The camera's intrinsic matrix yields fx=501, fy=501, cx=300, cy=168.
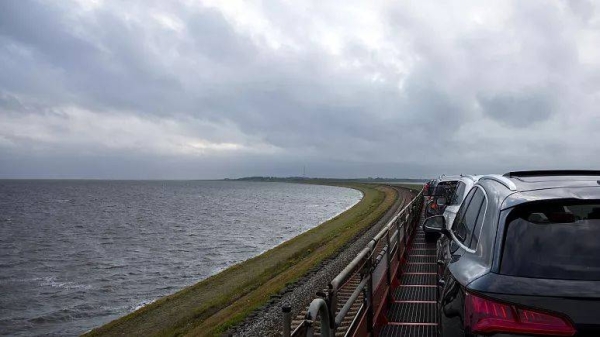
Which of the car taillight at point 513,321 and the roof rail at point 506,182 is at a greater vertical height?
the roof rail at point 506,182

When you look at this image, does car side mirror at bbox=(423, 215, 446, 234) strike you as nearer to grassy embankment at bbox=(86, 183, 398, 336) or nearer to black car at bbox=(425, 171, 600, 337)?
black car at bbox=(425, 171, 600, 337)

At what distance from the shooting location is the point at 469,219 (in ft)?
14.5

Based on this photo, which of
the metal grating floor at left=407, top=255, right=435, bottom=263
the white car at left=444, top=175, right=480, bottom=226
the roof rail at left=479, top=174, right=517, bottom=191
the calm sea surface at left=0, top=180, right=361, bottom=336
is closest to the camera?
the roof rail at left=479, top=174, right=517, bottom=191

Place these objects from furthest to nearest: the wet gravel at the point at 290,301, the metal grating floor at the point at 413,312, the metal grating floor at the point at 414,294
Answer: the wet gravel at the point at 290,301 < the metal grating floor at the point at 414,294 < the metal grating floor at the point at 413,312

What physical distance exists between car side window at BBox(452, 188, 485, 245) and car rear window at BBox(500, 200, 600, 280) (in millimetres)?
987

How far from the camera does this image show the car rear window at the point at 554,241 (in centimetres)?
269

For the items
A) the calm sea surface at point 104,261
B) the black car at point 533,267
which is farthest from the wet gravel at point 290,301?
the black car at point 533,267

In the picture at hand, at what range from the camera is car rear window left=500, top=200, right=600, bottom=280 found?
2.69 m

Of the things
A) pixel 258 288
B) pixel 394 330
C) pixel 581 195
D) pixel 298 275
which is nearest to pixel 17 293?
pixel 258 288

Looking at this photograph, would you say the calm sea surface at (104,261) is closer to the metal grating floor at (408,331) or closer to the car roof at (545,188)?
the metal grating floor at (408,331)

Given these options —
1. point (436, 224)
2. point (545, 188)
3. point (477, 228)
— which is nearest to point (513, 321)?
point (545, 188)

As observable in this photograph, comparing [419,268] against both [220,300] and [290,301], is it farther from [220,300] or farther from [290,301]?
[220,300]

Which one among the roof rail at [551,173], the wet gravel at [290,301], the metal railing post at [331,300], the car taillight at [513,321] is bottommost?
the wet gravel at [290,301]

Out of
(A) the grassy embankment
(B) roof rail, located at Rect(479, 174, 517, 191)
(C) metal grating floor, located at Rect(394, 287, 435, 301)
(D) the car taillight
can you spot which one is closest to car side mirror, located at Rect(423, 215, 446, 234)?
(B) roof rail, located at Rect(479, 174, 517, 191)
